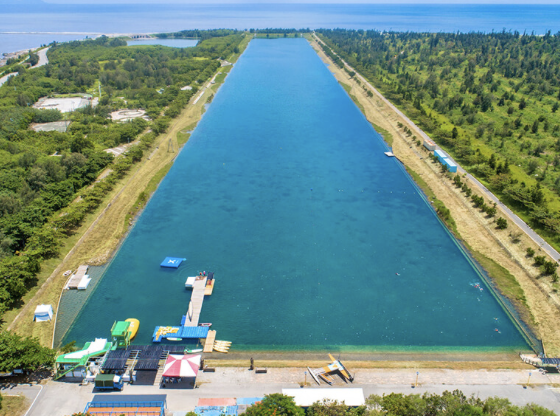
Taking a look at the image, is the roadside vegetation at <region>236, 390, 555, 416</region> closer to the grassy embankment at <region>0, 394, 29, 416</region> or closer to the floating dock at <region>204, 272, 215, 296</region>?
the floating dock at <region>204, 272, 215, 296</region>

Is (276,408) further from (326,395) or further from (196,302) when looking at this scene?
(196,302)

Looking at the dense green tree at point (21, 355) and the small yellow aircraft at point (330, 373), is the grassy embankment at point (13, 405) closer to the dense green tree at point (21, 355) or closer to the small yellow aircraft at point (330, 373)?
the dense green tree at point (21, 355)

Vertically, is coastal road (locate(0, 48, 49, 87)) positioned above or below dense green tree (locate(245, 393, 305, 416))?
above

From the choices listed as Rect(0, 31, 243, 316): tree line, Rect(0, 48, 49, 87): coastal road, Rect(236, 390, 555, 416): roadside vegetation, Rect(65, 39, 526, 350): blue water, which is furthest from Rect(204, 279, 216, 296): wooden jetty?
Rect(0, 48, 49, 87): coastal road

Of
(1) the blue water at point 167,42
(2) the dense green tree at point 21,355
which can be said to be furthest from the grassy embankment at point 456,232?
(1) the blue water at point 167,42

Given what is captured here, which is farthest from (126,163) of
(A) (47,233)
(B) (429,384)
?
(B) (429,384)

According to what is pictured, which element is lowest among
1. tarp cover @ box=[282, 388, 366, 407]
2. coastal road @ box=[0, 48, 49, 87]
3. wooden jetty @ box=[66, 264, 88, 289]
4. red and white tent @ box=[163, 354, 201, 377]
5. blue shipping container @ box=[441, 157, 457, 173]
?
tarp cover @ box=[282, 388, 366, 407]

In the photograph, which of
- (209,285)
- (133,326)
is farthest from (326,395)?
(133,326)
